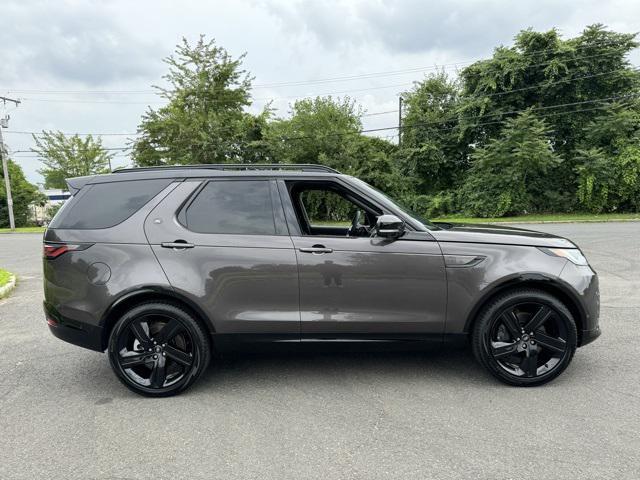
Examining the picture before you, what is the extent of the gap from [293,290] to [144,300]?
1223mm

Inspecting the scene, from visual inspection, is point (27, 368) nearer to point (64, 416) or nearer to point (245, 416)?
point (64, 416)

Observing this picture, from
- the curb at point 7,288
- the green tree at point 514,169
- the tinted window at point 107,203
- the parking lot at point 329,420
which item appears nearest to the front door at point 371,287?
the parking lot at point 329,420

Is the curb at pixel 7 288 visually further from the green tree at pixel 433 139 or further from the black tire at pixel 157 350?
the green tree at pixel 433 139

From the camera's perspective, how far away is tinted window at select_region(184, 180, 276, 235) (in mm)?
3527

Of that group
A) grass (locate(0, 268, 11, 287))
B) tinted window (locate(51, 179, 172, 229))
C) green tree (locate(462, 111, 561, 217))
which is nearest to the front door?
tinted window (locate(51, 179, 172, 229))

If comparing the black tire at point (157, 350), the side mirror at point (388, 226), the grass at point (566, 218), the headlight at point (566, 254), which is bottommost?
the grass at point (566, 218)

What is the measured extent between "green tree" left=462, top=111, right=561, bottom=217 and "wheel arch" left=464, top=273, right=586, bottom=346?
2199 centimetres

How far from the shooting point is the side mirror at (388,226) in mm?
3311

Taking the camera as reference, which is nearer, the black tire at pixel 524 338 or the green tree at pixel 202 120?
the black tire at pixel 524 338

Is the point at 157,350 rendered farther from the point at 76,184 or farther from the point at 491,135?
the point at 491,135

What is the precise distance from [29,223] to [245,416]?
46059 millimetres

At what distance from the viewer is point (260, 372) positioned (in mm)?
3914

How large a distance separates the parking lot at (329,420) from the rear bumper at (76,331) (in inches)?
17.6

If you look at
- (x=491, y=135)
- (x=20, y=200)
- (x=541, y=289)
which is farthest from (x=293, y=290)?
(x=20, y=200)
